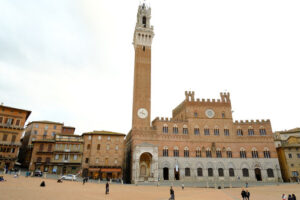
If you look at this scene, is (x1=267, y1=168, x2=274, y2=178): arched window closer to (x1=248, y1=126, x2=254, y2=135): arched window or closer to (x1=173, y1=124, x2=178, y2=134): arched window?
→ (x1=248, y1=126, x2=254, y2=135): arched window

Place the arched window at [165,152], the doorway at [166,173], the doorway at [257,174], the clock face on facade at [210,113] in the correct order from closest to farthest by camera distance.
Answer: the doorway at [166,173] → the arched window at [165,152] → the doorway at [257,174] → the clock face on facade at [210,113]

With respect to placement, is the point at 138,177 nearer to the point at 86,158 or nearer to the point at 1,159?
the point at 86,158

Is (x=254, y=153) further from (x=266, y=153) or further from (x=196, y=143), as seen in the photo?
(x=196, y=143)

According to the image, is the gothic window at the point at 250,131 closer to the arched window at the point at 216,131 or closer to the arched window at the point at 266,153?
the arched window at the point at 266,153

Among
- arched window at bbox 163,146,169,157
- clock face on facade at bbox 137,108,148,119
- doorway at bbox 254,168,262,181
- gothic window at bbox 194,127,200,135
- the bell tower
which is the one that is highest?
the bell tower

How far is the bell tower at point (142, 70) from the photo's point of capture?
148ft

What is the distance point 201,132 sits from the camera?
1838 inches

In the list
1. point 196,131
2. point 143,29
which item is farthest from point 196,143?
point 143,29

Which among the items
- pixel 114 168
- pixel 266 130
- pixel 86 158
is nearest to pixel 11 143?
pixel 86 158

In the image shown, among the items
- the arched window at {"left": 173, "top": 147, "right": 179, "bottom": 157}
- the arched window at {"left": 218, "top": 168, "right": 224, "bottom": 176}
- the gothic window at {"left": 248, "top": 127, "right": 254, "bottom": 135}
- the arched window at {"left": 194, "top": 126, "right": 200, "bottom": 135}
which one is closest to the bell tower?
the arched window at {"left": 173, "top": 147, "right": 179, "bottom": 157}

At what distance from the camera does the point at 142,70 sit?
1943 inches

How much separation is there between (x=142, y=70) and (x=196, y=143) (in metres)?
21.6

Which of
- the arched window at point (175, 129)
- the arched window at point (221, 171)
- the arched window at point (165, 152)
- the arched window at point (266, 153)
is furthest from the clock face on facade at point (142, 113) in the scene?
the arched window at point (266, 153)

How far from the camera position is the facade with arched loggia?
42625 millimetres
